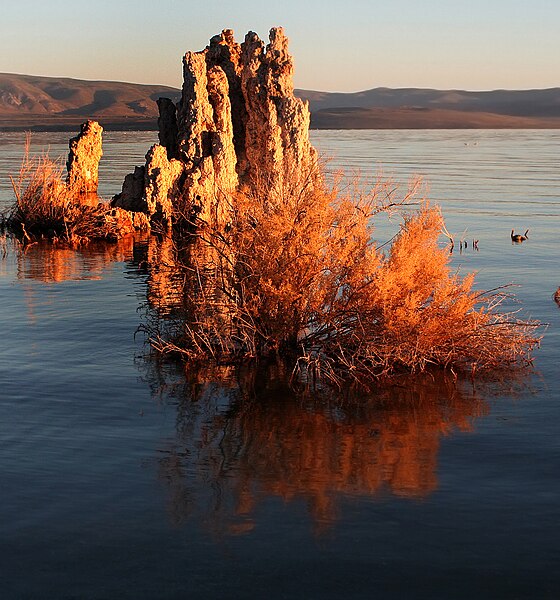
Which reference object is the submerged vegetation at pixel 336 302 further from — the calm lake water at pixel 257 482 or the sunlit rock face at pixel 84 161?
the sunlit rock face at pixel 84 161

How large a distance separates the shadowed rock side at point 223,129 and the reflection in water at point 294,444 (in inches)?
481

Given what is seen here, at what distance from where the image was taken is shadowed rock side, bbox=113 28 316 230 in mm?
24000

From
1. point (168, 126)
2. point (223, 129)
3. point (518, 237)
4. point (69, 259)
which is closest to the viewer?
point (69, 259)

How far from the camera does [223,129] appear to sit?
978 inches

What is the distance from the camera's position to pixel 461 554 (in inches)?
300

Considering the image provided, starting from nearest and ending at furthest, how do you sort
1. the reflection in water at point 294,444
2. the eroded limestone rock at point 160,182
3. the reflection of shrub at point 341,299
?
the reflection in water at point 294,444, the reflection of shrub at point 341,299, the eroded limestone rock at point 160,182

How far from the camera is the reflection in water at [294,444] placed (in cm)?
873

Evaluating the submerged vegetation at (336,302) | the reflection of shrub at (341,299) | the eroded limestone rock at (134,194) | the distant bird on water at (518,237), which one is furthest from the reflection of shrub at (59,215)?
the reflection of shrub at (341,299)

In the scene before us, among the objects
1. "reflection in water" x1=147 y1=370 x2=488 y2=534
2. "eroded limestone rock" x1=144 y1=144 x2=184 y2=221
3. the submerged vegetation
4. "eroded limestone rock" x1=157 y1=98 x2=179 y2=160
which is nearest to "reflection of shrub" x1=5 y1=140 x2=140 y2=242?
"eroded limestone rock" x1=144 y1=144 x2=184 y2=221

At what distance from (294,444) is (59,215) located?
16971mm

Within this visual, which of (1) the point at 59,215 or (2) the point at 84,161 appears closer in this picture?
(1) the point at 59,215

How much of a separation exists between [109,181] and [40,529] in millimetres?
37230

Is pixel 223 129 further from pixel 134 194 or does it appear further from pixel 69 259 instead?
pixel 69 259

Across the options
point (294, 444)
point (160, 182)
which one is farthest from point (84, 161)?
point (294, 444)
